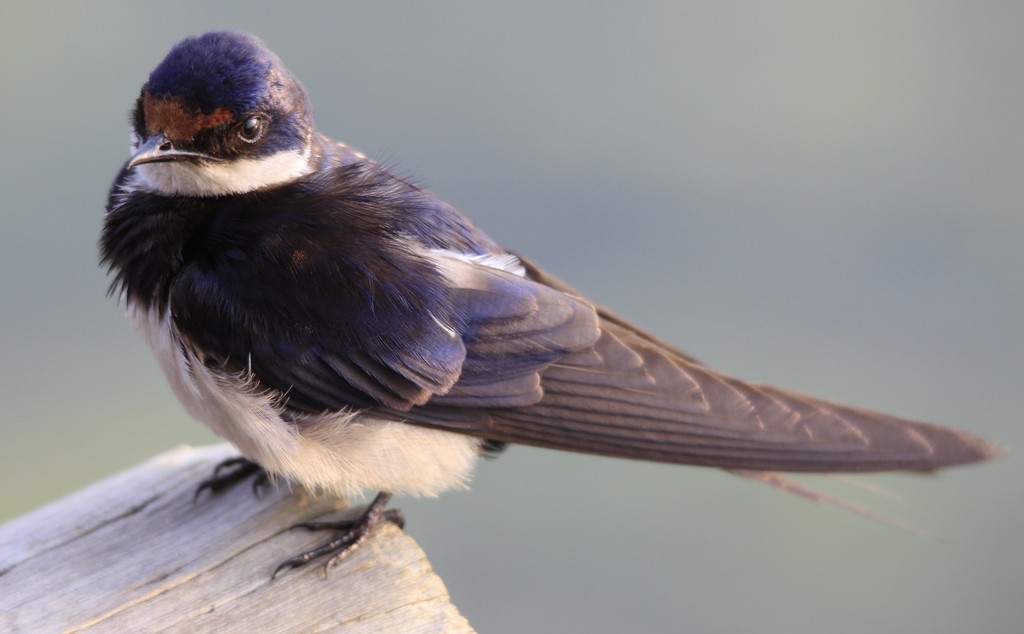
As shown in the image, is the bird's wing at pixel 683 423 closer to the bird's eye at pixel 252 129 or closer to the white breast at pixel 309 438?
the white breast at pixel 309 438

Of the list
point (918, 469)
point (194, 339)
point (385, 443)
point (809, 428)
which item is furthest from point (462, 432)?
point (918, 469)

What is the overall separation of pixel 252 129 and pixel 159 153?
0.42 feet

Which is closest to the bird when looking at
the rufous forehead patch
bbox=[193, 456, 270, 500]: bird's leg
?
the rufous forehead patch

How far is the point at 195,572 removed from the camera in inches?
56.2

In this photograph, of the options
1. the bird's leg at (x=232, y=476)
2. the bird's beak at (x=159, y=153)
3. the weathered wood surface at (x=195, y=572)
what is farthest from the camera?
the bird's leg at (x=232, y=476)

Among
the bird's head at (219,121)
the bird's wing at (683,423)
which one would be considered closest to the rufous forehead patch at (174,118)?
the bird's head at (219,121)

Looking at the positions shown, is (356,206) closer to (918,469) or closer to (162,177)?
(162,177)

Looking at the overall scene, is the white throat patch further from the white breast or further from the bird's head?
the white breast

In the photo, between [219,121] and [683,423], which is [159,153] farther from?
[683,423]

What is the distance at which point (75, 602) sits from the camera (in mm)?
1380

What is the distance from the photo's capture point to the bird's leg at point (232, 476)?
1687 millimetres

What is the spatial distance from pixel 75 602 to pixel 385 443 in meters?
0.42

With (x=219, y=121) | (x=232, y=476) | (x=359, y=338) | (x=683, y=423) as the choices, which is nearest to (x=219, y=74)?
(x=219, y=121)

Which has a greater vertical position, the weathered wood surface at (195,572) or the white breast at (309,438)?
the white breast at (309,438)
